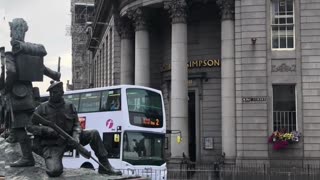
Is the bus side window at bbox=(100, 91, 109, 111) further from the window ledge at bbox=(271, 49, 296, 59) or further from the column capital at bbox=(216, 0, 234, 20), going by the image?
the window ledge at bbox=(271, 49, 296, 59)

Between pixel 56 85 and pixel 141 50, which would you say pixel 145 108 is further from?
pixel 56 85

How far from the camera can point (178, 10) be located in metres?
35.0

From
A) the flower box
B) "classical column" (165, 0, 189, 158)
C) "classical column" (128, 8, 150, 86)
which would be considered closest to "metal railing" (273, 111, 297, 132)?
the flower box

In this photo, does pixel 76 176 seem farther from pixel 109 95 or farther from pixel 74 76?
pixel 74 76

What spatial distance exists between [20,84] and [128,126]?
42.7 feet

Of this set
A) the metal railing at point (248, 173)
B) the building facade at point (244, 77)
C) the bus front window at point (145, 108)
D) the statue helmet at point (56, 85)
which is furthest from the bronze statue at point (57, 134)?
the building facade at point (244, 77)

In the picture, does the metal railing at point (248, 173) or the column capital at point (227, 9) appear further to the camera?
the column capital at point (227, 9)

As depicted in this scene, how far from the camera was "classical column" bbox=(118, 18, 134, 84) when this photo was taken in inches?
1650

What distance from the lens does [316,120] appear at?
32.0m

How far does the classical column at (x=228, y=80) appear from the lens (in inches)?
1305

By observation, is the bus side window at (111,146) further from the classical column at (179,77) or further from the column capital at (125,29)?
the column capital at (125,29)

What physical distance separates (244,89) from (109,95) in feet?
36.5

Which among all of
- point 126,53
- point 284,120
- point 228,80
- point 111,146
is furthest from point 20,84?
point 126,53

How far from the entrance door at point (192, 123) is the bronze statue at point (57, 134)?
2613 centimetres
